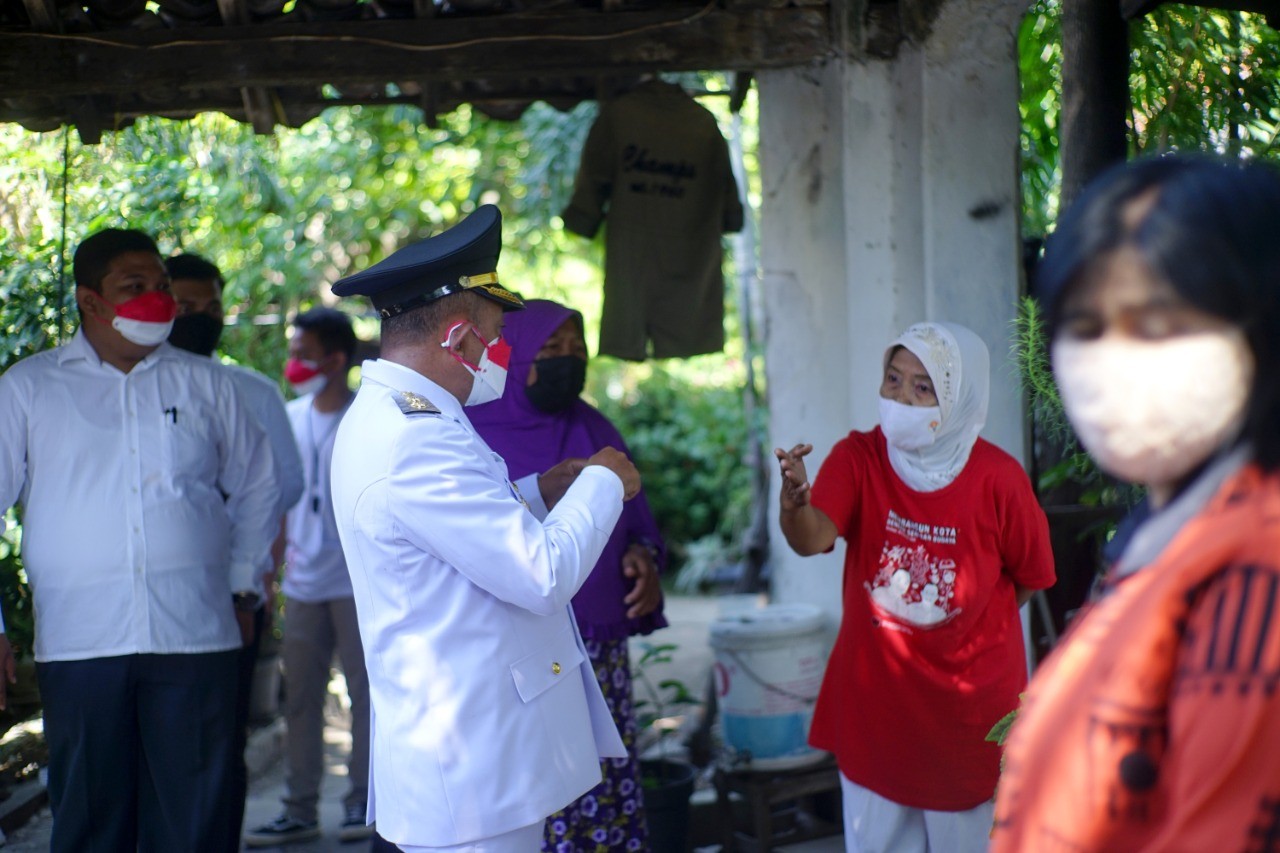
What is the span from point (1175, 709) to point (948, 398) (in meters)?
1.96

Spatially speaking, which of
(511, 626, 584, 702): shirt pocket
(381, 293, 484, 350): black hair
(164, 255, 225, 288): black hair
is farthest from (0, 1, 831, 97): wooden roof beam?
(511, 626, 584, 702): shirt pocket

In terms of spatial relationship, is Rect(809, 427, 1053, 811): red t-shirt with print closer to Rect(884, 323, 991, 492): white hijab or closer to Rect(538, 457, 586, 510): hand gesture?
Rect(884, 323, 991, 492): white hijab

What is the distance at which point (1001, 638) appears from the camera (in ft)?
10.5

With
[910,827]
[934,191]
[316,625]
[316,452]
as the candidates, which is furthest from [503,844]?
[316,452]

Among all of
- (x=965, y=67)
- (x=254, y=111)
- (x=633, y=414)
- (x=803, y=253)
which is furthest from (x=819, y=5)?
(x=633, y=414)

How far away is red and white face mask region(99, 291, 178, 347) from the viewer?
3654 mm

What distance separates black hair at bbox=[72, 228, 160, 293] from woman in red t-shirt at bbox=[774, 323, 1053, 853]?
81.3 inches

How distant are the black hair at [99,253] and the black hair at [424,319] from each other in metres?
1.44

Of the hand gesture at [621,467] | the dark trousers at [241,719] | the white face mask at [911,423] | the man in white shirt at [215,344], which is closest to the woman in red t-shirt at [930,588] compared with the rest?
the white face mask at [911,423]

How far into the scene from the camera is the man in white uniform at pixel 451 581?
7.97 feet

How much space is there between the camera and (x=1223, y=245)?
1.25m

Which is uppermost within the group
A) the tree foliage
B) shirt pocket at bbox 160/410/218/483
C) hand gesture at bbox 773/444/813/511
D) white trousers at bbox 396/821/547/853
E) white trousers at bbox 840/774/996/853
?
the tree foliage

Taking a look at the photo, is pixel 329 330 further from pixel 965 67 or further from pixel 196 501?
pixel 965 67

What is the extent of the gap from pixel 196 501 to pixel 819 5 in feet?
8.57
